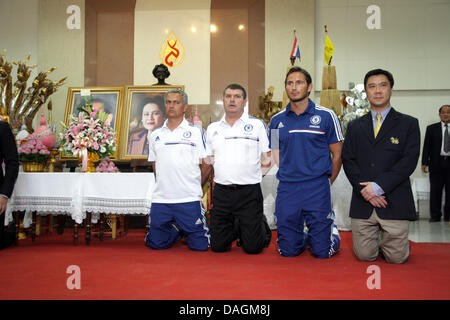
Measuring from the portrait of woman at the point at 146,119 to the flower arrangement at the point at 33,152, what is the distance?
51.7 inches

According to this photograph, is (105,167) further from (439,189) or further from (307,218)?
(439,189)

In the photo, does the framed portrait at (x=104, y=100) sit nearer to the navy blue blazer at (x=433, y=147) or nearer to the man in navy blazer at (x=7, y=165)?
the man in navy blazer at (x=7, y=165)

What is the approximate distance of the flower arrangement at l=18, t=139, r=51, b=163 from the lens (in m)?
4.85

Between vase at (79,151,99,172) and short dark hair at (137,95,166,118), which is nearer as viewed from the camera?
vase at (79,151,99,172)

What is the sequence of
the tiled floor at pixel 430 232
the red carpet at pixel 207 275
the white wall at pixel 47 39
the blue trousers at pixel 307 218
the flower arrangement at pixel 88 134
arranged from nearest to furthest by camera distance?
1. the red carpet at pixel 207 275
2. the blue trousers at pixel 307 218
3. the flower arrangement at pixel 88 134
4. the tiled floor at pixel 430 232
5. the white wall at pixel 47 39

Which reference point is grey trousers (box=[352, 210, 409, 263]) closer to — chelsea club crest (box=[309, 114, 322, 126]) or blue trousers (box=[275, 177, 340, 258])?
blue trousers (box=[275, 177, 340, 258])

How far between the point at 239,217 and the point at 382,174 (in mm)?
1345

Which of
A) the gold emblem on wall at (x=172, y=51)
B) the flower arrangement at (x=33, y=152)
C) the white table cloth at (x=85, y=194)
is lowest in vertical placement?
the white table cloth at (x=85, y=194)

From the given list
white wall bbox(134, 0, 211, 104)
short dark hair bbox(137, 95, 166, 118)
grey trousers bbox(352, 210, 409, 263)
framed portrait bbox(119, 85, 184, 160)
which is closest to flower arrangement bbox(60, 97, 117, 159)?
framed portrait bbox(119, 85, 184, 160)

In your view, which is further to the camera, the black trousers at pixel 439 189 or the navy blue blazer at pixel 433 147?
the navy blue blazer at pixel 433 147

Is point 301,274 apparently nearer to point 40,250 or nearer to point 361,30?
point 40,250

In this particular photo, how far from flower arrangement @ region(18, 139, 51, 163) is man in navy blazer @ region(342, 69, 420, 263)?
136 inches

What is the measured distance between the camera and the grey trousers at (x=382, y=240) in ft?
11.2

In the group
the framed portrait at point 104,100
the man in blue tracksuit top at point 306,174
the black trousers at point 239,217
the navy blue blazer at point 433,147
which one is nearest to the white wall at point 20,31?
the framed portrait at point 104,100
